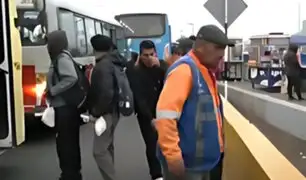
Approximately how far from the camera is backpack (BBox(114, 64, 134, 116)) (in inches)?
299

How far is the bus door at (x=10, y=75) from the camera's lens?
26.9 feet

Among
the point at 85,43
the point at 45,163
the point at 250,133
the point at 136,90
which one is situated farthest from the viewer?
the point at 85,43

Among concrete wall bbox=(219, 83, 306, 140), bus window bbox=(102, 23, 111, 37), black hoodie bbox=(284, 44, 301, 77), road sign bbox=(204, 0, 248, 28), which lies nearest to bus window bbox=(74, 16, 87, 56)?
road sign bbox=(204, 0, 248, 28)

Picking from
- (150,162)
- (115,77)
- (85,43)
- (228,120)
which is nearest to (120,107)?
(115,77)

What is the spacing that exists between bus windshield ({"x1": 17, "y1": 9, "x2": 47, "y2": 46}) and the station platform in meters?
2.11

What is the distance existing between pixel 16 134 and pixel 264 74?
2155cm

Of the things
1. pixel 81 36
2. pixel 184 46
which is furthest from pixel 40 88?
pixel 184 46

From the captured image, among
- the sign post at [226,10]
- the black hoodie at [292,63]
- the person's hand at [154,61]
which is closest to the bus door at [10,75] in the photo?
the person's hand at [154,61]

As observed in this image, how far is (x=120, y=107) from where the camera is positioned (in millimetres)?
7633

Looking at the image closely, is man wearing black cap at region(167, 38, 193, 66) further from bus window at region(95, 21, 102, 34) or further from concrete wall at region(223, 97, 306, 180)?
bus window at region(95, 21, 102, 34)

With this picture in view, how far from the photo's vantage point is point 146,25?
28.7 meters

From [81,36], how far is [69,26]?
1667mm

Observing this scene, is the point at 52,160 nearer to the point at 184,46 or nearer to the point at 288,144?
the point at 184,46

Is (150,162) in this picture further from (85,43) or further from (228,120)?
(85,43)
